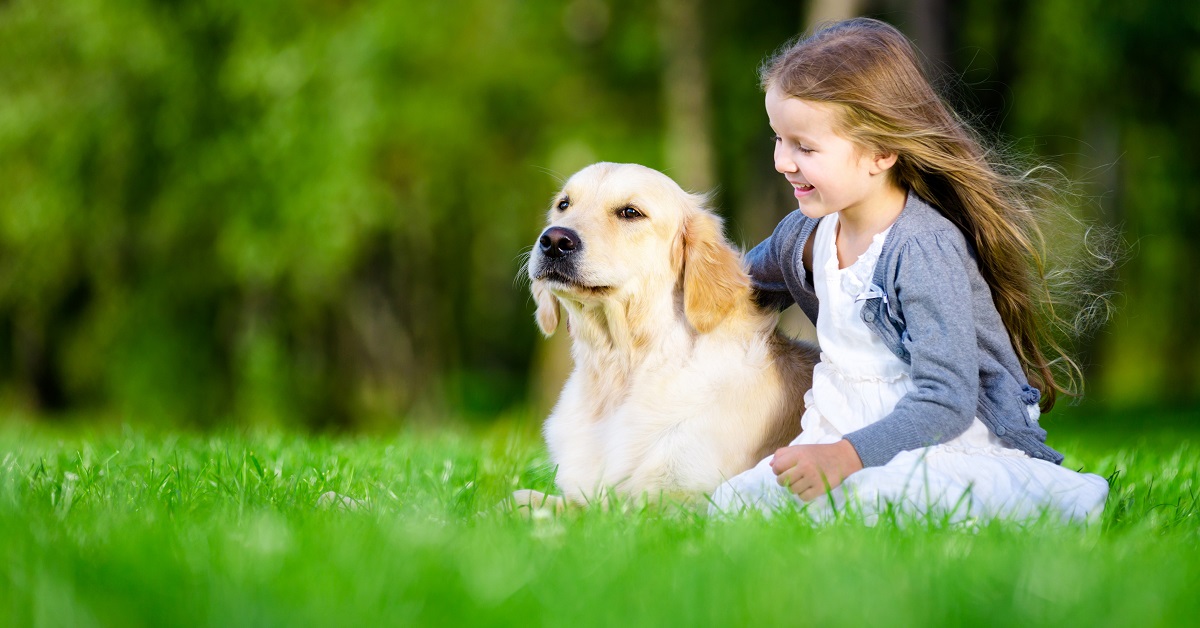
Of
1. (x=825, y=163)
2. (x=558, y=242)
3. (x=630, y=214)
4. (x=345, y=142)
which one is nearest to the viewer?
(x=825, y=163)

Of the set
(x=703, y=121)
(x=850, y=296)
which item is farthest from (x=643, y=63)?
(x=850, y=296)

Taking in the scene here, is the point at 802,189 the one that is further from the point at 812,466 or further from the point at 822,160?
the point at 812,466

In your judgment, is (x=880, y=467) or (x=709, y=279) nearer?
(x=880, y=467)

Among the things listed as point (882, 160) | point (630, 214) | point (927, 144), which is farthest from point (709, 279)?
point (927, 144)

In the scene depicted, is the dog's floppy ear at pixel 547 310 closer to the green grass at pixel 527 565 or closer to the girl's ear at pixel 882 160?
the green grass at pixel 527 565

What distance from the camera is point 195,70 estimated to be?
11828mm

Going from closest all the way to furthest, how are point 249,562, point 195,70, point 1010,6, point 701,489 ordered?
1. point 249,562
2. point 701,489
3. point 195,70
4. point 1010,6

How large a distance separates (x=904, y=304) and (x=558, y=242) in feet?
3.91

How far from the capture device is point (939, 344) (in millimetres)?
3410

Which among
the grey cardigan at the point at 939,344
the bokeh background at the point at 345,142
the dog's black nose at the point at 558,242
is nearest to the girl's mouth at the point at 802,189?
the grey cardigan at the point at 939,344

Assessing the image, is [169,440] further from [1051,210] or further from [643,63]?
[643,63]

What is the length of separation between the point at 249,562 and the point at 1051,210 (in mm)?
3128

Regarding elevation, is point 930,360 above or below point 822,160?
below

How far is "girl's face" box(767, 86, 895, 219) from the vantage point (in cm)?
364
